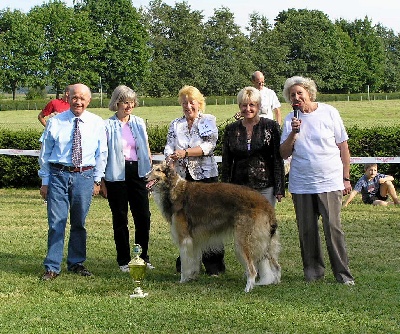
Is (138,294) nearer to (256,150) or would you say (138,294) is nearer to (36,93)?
(256,150)

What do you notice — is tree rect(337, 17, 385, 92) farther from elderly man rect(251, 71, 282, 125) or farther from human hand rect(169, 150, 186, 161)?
human hand rect(169, 150, 186, 161)

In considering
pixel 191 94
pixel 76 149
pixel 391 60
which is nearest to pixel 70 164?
pixel 76 149

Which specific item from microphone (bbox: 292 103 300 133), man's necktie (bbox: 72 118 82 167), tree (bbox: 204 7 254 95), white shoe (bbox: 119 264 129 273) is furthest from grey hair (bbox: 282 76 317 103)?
tree (bbox: 204 7 254 95)

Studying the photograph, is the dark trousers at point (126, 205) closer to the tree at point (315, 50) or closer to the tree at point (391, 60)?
the tree at point (315, 50)

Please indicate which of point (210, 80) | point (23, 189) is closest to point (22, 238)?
point (23, 189)

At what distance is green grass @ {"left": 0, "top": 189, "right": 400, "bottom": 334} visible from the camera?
5.43m

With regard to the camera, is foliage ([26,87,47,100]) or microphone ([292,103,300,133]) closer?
microphone ([292,103,300,133])

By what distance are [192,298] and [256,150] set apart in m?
1.70

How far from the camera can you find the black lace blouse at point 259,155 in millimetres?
7102

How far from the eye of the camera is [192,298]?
20.9 ft

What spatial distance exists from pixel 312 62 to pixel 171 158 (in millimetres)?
77009

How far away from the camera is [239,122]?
728 centimetres

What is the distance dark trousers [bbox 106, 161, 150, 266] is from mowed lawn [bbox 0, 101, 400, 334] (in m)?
0.36

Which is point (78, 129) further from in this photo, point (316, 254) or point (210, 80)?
point (210, 80)
